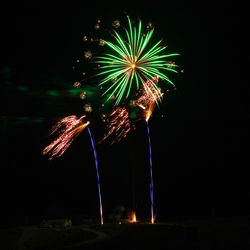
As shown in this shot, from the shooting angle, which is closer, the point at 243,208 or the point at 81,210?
the point at 243,208

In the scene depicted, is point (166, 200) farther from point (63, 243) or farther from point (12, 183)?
point (63, 243)

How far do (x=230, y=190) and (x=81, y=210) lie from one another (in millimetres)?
16186

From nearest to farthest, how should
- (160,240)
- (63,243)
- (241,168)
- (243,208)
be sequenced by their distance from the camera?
(160,240) → (63,243) → (243,208) → (241,168)

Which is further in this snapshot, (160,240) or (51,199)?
(51,199)

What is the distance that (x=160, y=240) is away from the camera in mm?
11984

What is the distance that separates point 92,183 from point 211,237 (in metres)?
30.8

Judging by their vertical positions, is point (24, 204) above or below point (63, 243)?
above

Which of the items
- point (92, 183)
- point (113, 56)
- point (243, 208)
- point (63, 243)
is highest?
point (113, 56)

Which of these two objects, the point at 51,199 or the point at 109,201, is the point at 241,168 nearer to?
the point at 109,201

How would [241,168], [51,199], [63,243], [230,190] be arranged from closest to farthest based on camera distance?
1. [63,243]
2. [230,190]
3. [241,168]
4. [51,199]

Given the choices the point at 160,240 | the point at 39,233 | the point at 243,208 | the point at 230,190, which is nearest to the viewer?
the point at 160,240

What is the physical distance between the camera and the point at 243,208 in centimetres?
3012

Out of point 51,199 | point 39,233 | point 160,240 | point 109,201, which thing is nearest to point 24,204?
point 51,199

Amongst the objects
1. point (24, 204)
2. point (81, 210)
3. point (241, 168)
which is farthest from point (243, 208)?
point (24, 204)
